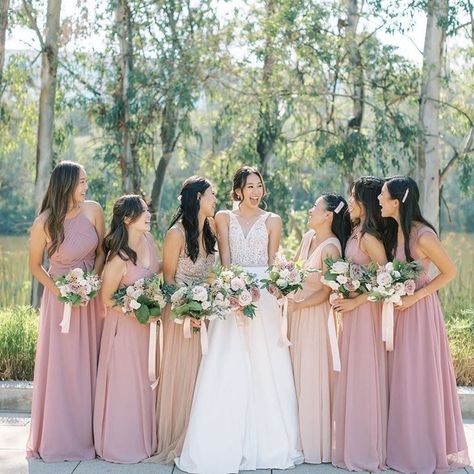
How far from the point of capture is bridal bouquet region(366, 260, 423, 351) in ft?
17.4

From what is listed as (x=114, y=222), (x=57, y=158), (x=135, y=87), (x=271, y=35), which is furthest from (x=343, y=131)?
(x=114, y=222)

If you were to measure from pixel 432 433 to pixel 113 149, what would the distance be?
893 cm

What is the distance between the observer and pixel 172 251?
5.80m

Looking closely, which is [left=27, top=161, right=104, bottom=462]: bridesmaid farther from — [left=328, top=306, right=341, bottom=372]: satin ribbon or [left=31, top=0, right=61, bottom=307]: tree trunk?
[left=31, top=0, right=61, bottom=307]: tree trunk

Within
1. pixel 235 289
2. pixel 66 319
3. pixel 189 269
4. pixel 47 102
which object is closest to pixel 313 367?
pixel 235 289

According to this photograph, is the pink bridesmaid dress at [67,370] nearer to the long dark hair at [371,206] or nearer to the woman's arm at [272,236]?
the woman's arm at [272,236]

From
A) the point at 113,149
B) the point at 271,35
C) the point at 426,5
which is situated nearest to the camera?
the point at 426,5

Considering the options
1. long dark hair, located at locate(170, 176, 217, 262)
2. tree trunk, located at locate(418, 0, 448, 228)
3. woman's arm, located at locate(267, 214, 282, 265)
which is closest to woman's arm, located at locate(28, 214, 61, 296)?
long dark hair, located at locate(170, 176, 217, 262)

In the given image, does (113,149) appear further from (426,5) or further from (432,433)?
(432,433)

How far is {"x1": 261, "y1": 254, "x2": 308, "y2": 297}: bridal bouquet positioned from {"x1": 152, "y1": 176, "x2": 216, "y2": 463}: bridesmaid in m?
0.54

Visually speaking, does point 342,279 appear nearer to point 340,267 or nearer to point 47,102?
point 340,267

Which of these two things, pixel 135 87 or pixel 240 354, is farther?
pixel 135 87

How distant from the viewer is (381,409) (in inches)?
220

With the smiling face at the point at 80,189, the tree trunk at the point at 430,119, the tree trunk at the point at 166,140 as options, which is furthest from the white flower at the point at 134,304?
the tree trunk at the point at 166,140
